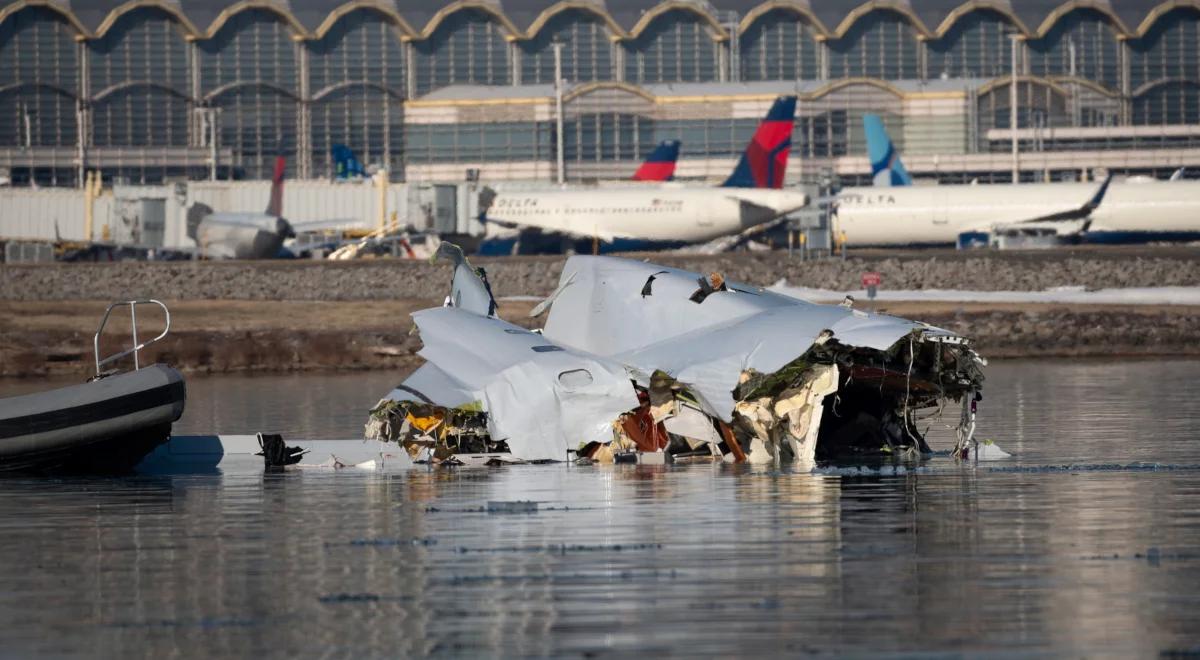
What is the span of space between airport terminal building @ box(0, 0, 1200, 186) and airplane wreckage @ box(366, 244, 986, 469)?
119m

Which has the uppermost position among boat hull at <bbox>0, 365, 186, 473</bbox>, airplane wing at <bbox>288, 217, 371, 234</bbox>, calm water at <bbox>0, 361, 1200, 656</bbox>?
airplane wing at <bbox>288, 217, 371, 234</bbox>

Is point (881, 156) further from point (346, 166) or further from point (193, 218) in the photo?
point (193, 218)

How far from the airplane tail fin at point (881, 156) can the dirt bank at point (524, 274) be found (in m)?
46.8

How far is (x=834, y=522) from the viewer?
19.4 m

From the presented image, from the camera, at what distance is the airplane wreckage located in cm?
2523

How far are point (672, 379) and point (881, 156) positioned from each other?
346 ft

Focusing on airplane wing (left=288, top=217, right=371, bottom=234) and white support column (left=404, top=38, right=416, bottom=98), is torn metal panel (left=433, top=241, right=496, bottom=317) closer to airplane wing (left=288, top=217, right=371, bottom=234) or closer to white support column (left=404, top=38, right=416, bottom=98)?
airplane wing (left=288, top=217, right=371, bottom=234)

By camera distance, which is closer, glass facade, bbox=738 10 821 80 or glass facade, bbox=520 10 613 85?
glass facade, bbox=520 10 613 85

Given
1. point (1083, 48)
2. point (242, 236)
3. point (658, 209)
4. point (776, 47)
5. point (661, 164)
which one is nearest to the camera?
point (242, 236)

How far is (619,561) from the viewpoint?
17.0m

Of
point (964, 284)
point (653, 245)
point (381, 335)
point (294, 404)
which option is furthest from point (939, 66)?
point (294, 404)

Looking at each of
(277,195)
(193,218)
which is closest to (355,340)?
(193,218)

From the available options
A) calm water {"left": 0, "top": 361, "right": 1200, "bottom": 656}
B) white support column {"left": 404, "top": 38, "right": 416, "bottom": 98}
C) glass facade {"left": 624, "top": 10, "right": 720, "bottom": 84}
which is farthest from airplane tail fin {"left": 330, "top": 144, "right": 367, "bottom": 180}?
calm water {"left": 0, "top": 361, "right": 1200, "bottom": 656}

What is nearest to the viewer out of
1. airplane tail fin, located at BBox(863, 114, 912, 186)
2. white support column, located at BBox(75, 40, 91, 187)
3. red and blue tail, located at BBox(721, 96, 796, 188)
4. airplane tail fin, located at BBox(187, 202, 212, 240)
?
airplane tail fin, located at BBox(187, 202, 212, 240)
